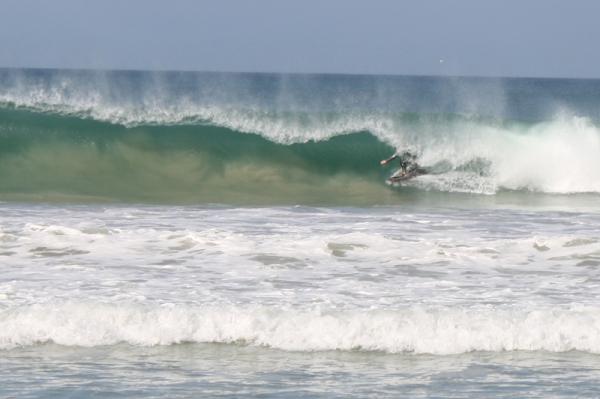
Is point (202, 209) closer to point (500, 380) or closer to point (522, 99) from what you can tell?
point (500, 380)

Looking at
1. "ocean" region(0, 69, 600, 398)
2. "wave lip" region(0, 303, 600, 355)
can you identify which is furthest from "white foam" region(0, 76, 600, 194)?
"wave lip" region(0, 303, 600, 355)

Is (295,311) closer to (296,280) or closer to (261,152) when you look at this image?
(296,280)

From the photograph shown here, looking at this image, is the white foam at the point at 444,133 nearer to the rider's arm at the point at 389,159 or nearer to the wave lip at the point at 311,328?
the rider's arm at the point at 389,159

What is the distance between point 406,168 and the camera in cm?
1873

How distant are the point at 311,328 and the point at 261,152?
1269cm

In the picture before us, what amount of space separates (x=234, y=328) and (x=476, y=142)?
539 inches

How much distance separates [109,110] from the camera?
71.5 ft

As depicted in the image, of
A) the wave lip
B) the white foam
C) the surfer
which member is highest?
the white foam

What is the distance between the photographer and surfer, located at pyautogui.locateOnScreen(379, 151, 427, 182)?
722 inches

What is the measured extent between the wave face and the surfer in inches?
7.1

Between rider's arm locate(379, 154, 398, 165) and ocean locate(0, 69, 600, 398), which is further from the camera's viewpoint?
rider's arm locate(379, 154, 398, 165)

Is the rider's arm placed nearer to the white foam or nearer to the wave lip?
the white foam

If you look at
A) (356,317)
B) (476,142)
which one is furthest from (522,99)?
(356,317)

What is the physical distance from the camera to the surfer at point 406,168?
18328 mm
